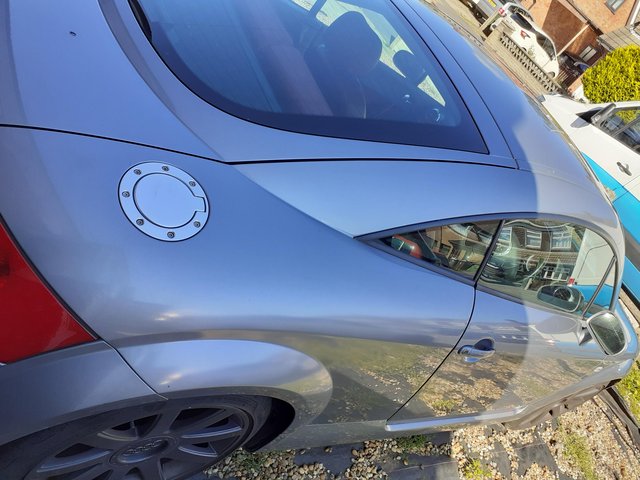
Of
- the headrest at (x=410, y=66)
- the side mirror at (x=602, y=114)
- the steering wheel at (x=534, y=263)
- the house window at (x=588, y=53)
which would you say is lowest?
the steering wheel at (x=534, y=263)

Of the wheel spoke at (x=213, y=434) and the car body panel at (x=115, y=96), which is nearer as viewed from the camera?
the car body panel at (x=115, y=96)

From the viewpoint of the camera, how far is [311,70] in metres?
1.66

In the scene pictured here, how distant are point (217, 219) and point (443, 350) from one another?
0.93 meters

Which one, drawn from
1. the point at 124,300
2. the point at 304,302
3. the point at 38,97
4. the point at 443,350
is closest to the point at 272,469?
the point at 443,350

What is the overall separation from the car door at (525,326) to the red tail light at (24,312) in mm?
1273

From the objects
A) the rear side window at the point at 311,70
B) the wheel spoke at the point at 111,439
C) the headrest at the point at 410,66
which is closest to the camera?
the wheel spoke at the point at 111,439

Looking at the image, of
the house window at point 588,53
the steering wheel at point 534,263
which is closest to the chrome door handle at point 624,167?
the steering wheel at point 534,263

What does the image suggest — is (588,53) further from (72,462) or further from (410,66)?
(72,462)

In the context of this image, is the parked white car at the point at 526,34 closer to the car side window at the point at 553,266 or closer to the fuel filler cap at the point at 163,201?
the car side window at the point at 553,266

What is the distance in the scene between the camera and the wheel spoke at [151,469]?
1675mm

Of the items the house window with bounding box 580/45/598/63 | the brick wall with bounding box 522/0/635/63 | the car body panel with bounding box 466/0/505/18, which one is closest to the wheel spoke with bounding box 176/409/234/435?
the car body panel with bounding box 466/0/505/18

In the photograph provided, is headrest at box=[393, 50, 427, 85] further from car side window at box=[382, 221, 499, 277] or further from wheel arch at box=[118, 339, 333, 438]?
wheel arch at box=[118, 339, 333, 438]

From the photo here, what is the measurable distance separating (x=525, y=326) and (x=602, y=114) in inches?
190

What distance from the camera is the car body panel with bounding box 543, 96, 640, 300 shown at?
4.95 m
